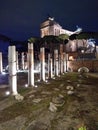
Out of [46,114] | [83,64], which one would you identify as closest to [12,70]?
[46,114]

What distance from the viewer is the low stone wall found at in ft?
140

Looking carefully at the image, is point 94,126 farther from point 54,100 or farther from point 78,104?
point 54,100

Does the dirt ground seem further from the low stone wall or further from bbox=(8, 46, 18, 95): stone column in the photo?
the low stone wall

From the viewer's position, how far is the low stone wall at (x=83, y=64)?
4260cm

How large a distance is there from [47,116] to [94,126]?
7.49 ft

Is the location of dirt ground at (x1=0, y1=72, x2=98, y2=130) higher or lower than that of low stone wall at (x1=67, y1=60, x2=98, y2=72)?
lower

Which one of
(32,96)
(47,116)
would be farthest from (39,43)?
(47,116)

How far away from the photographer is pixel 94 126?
317 inches

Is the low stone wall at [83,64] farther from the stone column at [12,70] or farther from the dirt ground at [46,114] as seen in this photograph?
the stone column at [12,70]

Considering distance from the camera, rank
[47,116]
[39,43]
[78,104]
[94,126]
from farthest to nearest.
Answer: [39,43]
[78,104]
[47,116]
[94,126]

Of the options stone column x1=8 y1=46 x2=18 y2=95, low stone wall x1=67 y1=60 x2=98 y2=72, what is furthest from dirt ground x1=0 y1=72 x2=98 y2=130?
low stone wall x1=67 y1=60 x2=98 y2=72

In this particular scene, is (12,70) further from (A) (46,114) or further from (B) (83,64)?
(B) (83,64)

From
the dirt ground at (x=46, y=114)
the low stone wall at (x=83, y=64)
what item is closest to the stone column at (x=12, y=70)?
the dirt ground at (x=46, y=114)

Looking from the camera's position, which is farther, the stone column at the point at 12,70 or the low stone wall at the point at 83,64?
the low stone wall at the point at 83,64
